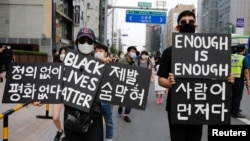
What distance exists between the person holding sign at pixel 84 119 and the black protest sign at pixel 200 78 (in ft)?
2.53

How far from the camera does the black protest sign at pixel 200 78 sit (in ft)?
13.2

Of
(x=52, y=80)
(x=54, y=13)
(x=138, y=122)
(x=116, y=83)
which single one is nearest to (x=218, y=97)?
(x=116, y=83)

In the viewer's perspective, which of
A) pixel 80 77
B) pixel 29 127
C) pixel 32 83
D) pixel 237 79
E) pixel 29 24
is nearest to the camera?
pixel 80 77

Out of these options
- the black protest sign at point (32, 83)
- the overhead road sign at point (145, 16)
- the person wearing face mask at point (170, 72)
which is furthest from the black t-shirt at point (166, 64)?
the overhead road sign at point (145, 16)

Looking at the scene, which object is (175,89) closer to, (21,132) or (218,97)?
(218,97)

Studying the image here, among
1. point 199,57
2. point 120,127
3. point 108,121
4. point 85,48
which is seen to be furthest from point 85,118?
point 120,127

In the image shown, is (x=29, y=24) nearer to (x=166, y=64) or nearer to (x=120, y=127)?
(x=120, y=127)

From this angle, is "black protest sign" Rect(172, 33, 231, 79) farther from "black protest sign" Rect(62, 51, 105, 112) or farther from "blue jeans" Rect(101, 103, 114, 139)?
"blue jeans" Rect(101, 103, 114, 139)

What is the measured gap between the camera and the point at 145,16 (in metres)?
33.7

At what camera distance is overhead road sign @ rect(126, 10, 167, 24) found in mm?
33500

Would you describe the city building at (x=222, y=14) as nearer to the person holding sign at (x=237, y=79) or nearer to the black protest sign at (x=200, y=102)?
the person holding sign at (x=237, y=79)

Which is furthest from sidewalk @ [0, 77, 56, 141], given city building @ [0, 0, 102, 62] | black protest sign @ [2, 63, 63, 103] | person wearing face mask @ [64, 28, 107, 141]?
city building @ [0, 0, 102, 62]

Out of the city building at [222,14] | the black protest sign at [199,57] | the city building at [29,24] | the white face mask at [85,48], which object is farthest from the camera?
the city building at [222,14]

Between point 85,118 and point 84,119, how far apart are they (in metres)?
0.01
